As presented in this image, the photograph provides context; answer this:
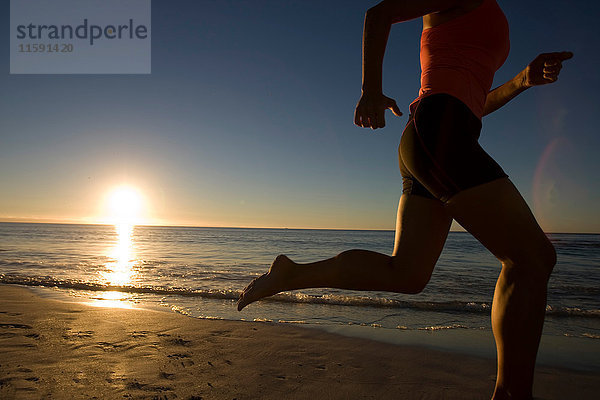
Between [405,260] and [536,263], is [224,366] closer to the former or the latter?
[405,260]

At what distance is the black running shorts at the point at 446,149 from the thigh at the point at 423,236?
0.16 m

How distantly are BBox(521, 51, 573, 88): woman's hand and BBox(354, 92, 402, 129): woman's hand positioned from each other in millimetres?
771

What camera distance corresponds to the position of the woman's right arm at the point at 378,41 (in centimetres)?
136

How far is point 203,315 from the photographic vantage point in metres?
4.50

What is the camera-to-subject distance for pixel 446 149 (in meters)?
1.30

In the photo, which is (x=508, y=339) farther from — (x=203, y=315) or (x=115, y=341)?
(x=203, y=315)

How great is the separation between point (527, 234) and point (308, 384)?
1615 millimetres

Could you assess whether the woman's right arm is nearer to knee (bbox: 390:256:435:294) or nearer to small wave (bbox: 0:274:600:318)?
knee (bbox: 390:256:435:294)

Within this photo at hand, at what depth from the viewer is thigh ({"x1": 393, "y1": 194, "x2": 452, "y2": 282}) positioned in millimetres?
1520

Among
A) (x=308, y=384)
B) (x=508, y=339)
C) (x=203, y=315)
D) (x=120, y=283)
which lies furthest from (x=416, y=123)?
(x=120, y=283)

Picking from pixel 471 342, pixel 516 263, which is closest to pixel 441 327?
pixel 471 342

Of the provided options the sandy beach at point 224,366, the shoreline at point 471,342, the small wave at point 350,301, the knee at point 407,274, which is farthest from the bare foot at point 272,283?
the small wave at point 350,301

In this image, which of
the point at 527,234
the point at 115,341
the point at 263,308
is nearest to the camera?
the point at 527,234

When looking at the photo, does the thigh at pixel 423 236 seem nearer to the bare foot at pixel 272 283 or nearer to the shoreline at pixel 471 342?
the bare foot at pixel 272 283
